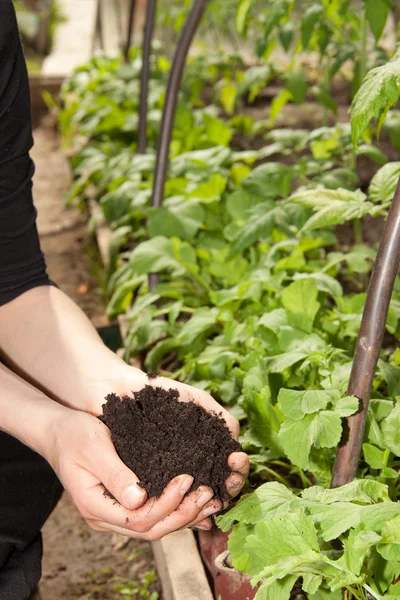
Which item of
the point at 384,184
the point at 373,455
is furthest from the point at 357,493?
the point at 384,184

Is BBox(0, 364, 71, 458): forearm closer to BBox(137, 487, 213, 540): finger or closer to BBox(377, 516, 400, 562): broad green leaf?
BBox(137, 487, 213, 540): finger

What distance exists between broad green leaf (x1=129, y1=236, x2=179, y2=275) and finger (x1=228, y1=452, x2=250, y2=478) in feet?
3.15

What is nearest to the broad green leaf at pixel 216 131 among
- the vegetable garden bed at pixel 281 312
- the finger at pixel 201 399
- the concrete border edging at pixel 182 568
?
the vegetable garden bed at pixel 281 312

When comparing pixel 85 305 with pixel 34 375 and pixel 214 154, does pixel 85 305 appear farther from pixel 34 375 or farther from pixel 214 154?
pixel 34 375

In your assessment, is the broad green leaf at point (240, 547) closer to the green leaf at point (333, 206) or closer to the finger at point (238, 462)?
the finger at point (238, 462)

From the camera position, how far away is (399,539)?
0.97 meters

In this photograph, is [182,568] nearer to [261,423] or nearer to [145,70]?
[261,423]

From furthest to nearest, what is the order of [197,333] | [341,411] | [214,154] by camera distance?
[214,154] < [197,333] < [341,411]

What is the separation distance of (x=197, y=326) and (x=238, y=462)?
71cm

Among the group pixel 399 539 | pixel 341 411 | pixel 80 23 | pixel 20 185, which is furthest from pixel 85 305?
pixel 80 23

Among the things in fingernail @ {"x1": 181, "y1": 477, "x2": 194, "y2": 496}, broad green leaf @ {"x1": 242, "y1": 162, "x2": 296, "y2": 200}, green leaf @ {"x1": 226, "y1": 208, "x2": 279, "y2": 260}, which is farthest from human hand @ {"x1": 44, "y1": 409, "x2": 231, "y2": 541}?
broad green leaf @ {"x1": 242, "y1": 162, "x2": 296, "y2": 200}

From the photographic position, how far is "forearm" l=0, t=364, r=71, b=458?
118 centimetres

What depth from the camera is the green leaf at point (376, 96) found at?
3.59 feet

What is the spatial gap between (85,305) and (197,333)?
1.33 metres
